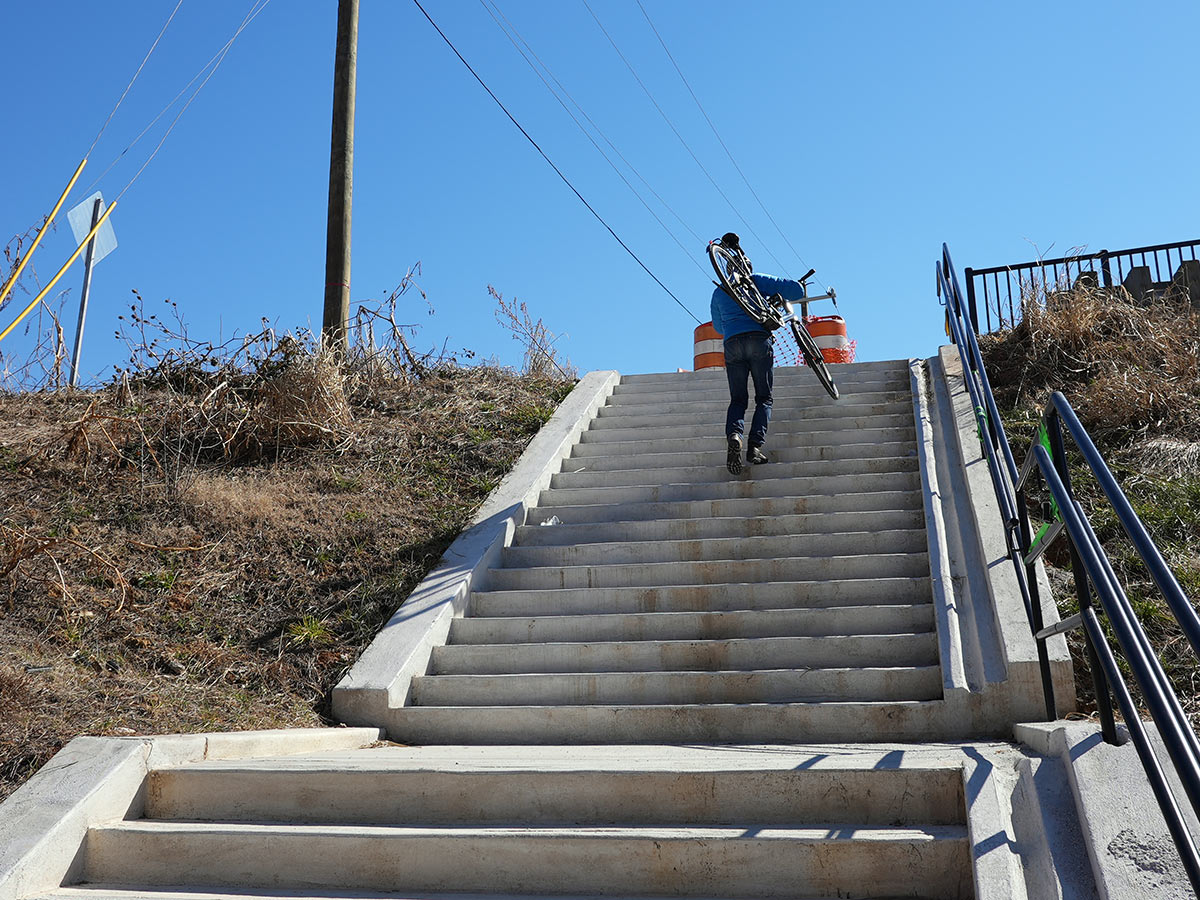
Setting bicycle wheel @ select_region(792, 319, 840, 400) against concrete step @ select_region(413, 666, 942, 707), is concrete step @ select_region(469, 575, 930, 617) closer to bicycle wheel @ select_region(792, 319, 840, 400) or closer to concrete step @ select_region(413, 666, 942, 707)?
concrete step @ select_region(413, 666, 942, 707)

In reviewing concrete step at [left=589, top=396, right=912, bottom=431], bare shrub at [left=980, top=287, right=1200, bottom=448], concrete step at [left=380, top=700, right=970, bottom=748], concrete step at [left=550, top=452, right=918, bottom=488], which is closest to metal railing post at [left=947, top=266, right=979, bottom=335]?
bare shrub at [left=980, top=287, right=1200, bottom=448]

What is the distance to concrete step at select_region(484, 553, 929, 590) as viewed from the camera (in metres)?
6.01

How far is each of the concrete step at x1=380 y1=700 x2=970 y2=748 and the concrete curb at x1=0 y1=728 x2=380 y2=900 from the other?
2.94 ft

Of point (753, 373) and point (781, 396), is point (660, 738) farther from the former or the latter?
point (781, 396)

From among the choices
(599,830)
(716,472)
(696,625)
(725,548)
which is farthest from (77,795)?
(716,472)

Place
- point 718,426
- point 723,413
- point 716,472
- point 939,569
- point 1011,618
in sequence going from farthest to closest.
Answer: point 723,413 → point 718,426 → point 716,472 → point 939,569 → point 1011,618

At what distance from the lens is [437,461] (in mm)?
8375

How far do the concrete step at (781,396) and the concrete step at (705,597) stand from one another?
151 inches

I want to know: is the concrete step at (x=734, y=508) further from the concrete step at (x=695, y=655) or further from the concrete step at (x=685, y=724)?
the concrete step at (x=685, y=724)

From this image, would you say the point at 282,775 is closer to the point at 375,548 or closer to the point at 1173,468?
the point at 375,548

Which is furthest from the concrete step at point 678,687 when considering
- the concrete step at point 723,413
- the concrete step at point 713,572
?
the concrete step at point 723,413

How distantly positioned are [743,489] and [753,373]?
97 centimetres

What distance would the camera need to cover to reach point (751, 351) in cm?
775

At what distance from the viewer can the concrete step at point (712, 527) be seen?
261 inches
